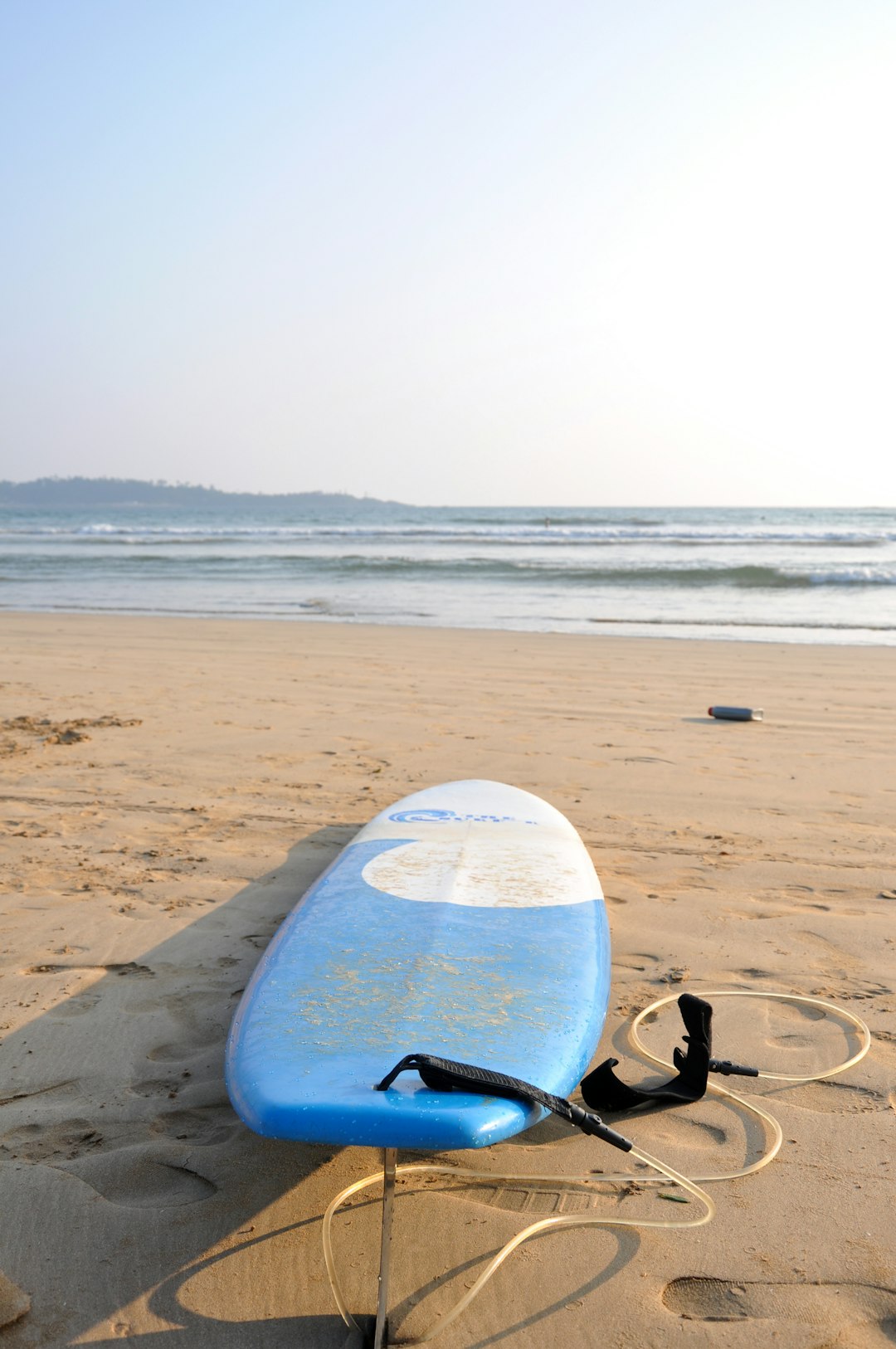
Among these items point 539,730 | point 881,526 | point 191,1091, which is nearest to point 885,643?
point 539,730

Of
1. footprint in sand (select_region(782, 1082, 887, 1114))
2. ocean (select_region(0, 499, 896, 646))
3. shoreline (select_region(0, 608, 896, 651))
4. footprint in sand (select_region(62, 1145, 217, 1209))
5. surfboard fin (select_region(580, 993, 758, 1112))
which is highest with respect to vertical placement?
ocean (select_region(0, 499, 896, 646))

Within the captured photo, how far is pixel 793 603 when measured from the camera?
1463cm

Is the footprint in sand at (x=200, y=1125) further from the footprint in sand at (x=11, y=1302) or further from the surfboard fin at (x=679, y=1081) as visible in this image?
the surfboard fin at (x=679, y=1081)

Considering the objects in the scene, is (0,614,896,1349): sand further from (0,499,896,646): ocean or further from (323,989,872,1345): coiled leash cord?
(0,499,896,646): ocean

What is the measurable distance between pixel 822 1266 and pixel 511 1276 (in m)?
0.57

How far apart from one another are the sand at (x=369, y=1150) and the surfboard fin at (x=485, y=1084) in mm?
243

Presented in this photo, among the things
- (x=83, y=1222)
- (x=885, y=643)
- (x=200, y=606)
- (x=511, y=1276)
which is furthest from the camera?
(x=200, y=606)

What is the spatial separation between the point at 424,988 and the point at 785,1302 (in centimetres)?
90

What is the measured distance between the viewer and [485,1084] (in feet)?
5.64

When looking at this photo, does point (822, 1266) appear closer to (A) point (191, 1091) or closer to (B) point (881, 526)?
(A) point (191, 1091)

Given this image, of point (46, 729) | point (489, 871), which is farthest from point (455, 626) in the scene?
point (489, 871)

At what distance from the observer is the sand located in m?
1.68

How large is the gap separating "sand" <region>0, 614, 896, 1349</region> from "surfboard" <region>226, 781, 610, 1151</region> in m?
0.25

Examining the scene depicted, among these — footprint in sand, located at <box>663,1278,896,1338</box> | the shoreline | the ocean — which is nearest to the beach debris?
footprint in sand, located at <box>663,1278,896,1338</box>
